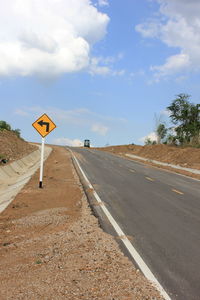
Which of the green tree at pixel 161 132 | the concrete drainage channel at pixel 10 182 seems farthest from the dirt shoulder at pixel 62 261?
the green tree at pixel 161 132

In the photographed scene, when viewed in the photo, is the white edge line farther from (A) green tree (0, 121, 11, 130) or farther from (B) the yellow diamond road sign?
(A) green tree (0, 121, 11, 130)

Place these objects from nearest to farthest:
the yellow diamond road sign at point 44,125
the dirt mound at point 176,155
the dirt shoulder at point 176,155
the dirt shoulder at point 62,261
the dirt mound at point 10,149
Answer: the dirt shoulder at point 62,261 < the yellow diamond road sign at point 44,125 < the dirt mound at point 10,149 < the dirt shoulder at point 176,155 < the dirt mound at point 176,155

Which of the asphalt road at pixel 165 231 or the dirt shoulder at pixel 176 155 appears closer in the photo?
the asphalt road at pixel 165 231

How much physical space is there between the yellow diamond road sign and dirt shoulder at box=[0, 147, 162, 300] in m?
5.63

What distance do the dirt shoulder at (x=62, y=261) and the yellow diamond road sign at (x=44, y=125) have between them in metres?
5.63

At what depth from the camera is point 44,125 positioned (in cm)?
1403

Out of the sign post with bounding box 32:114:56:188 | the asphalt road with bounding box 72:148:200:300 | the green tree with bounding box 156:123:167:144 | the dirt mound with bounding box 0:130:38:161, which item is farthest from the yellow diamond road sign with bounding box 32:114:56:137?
the green tree with bounding box 156:123:167:144

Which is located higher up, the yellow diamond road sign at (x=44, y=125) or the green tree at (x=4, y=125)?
the green tree at (x=4, y=125)

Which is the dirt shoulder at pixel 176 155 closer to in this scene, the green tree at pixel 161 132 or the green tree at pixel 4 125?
the green tree at pixel 161 132

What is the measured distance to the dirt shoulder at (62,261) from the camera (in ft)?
13.2

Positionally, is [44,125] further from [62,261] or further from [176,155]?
[176,155]

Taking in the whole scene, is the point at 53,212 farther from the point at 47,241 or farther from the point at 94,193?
the point at 94,193

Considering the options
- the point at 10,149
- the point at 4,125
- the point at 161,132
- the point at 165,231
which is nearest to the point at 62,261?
the point at 165,231

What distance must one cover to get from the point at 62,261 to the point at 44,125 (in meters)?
9.69
